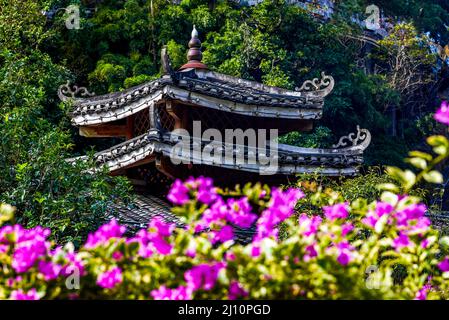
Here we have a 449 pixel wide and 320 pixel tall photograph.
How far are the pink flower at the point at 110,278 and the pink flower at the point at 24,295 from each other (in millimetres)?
268

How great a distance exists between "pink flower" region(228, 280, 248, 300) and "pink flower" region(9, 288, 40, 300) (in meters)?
0.80

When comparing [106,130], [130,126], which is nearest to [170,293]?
[130,126]

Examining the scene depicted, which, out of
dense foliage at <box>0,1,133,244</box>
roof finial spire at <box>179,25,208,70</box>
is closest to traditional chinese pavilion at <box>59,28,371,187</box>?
roof finial spire at <box>179,25,208,70</box>

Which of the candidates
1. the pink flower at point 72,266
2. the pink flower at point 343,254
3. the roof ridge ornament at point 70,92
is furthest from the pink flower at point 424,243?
the roof ridge ornament at point 70,92

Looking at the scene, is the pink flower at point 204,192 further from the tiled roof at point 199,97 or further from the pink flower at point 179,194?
the tiled roof at point 199,97

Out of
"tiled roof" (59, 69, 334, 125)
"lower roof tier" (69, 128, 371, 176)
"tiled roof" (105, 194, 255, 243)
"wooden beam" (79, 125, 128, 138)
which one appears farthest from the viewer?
A: "wooden beam" (79, 125, 128, 138)

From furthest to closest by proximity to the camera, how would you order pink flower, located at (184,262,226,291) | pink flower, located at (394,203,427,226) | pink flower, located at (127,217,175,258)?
pink flower, located at (394,203,427,226)
pink flower, located at (127,217,175,258)
pink flower, located at (184,262,226,291)

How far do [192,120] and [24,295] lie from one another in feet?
31.2

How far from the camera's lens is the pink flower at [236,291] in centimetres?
395

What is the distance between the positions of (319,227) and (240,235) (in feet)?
25.2

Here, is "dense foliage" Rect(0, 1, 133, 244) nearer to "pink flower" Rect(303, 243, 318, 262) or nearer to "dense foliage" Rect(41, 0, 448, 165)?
"pink flower" Rect(303, 243, 318, 262)

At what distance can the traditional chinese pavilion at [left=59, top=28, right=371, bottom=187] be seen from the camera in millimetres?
12633

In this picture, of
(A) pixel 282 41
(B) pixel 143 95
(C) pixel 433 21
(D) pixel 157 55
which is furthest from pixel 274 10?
(B) pixel 143 95
